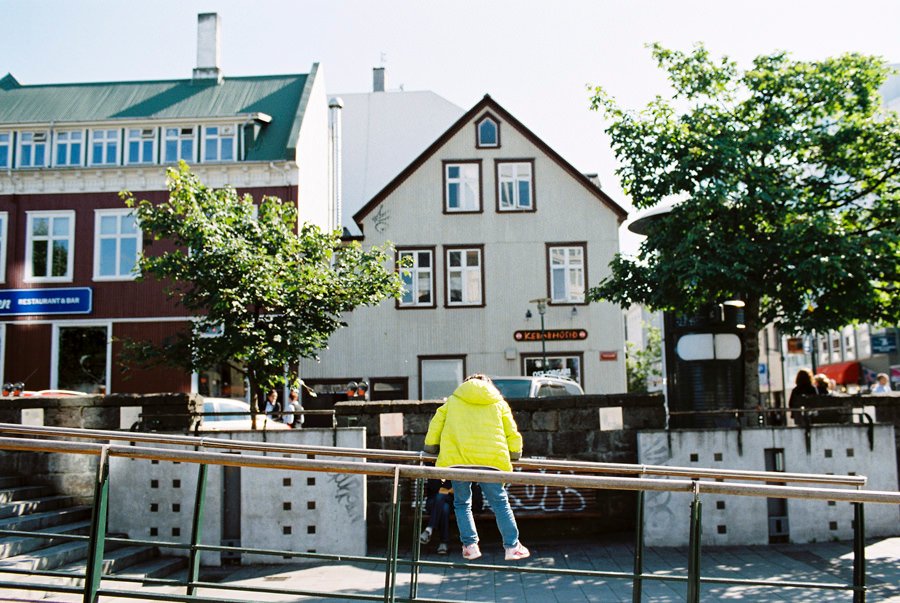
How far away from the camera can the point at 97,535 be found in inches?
219

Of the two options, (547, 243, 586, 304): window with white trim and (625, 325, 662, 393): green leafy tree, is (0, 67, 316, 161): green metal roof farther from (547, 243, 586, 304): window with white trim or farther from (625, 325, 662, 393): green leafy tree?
(625, 325, 662, 393): green leafy tree

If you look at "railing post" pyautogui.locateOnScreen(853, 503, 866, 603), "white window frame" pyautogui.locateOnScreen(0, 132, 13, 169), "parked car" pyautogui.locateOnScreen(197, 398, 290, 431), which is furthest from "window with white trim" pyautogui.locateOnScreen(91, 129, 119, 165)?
"railing post" pyautogui.locateOnScreen(853, 503, 866, 603)

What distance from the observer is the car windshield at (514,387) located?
1662cm

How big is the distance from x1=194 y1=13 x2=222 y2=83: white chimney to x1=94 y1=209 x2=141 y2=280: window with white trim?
648 cm

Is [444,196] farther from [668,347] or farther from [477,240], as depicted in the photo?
[668,347]

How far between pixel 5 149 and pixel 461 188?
14328 mm

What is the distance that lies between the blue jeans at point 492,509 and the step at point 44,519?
19.6ft

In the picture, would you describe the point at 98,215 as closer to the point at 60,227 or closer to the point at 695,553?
the point at 60,227

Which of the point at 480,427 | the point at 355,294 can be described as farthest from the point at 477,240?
the point at 480,427

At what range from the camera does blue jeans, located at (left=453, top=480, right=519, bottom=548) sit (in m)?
7.24

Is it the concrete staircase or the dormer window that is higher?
the dormer window

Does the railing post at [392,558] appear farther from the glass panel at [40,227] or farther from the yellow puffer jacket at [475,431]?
the glass panel at [40,227]

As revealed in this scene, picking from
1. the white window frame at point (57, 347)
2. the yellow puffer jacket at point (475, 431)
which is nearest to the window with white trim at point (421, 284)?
the white window frame at point (57, 347)

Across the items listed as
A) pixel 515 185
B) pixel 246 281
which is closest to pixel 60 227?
pixel 515 185
